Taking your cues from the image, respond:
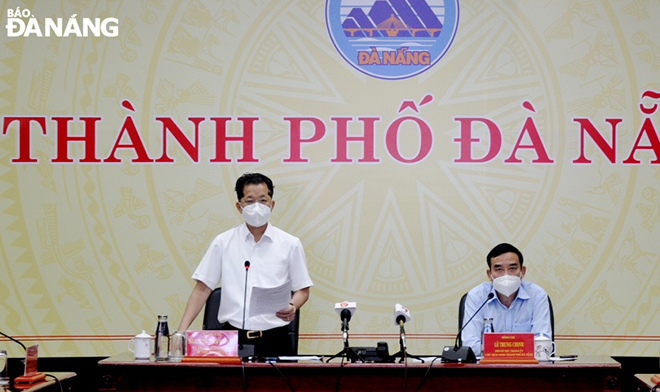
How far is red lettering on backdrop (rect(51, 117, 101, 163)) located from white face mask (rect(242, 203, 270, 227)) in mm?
1137

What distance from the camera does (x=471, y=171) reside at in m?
4.77

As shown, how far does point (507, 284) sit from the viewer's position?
4.15 meters

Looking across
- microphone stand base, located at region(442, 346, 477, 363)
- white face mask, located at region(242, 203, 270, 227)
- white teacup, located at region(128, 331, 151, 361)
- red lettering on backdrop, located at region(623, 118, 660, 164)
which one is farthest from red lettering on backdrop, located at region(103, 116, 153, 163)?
red lettering on backdrop, located at region(623, 118, 660, 164)

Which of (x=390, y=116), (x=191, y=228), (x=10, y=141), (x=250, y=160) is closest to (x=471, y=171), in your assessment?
(x=390, y=116)

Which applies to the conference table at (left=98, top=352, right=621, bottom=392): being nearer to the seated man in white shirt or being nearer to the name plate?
the name plate

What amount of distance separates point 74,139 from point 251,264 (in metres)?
1.39

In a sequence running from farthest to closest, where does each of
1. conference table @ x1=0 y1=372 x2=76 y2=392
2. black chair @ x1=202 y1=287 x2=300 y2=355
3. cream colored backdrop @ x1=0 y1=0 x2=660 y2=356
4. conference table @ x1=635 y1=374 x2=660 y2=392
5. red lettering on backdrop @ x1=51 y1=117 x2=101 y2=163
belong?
red lettering on backdrop @ x1=51 y1=117 x2=101 y2=163
cream colored backdrop @ x1=0 y1=0 x2=660 y2=356
black chair @ x1=202 y1=287 x2=300 y2=355
conference table @ x1=635 y1=374 x2=660 y2=392
conference table @ x1=0 y1=372 x2=76 y2=392

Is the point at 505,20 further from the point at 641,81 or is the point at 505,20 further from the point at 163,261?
the point at 163,261

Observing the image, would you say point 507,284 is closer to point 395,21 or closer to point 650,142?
point 650,142

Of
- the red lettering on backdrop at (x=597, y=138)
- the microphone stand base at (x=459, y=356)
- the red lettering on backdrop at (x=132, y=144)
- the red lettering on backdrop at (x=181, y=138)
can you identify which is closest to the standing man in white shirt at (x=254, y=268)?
the red lettering on backdrop at (x=181, y=138)

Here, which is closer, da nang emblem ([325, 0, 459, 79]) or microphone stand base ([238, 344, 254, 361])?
microphone stand base ([238, 344, 254, 361])

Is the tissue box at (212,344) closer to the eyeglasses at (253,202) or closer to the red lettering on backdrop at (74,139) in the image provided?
the eyeglasses at (253,202)

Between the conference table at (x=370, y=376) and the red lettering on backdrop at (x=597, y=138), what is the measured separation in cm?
166

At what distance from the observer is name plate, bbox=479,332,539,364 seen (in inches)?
134
